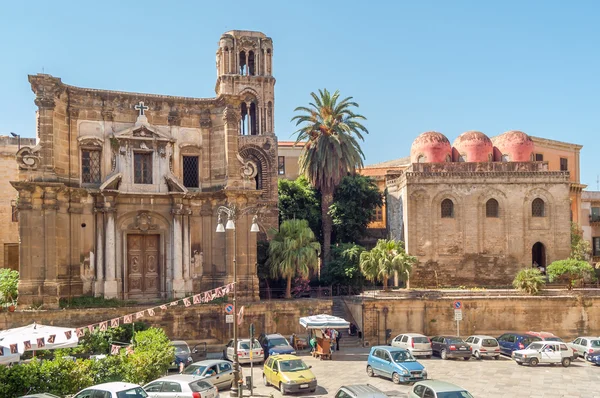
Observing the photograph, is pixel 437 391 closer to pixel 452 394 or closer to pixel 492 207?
pixel 452 394

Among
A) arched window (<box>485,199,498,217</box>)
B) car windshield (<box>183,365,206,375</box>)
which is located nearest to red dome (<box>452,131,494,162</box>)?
arched window (<box>485,199,498,217</box>)

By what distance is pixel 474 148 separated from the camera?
48062mm

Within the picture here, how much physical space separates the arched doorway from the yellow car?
2830cm

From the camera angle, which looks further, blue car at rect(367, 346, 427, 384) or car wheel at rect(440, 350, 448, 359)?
car wheel at rect(440, 350, 448, 359)

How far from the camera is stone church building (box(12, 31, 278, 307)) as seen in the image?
31.1m

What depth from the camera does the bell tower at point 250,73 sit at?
52500mm

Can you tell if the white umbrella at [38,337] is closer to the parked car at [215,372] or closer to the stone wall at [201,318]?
the parked car at [215,372]

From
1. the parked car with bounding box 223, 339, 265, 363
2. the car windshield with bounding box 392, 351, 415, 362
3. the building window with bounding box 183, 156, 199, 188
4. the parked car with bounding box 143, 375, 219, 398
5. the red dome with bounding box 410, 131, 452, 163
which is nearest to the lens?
the parked car with bounding box 143, 375, 219, 398

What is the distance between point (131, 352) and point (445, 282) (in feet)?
90.4

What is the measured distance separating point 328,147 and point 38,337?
90.8 feet

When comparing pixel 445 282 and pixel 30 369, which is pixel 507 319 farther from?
pixel 30 369

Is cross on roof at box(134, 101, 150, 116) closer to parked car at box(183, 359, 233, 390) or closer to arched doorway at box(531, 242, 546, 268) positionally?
parked car at box(183, 359, 233, 390)

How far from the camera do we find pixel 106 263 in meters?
32.9

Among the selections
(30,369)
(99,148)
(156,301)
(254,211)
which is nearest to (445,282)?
(254,211)
